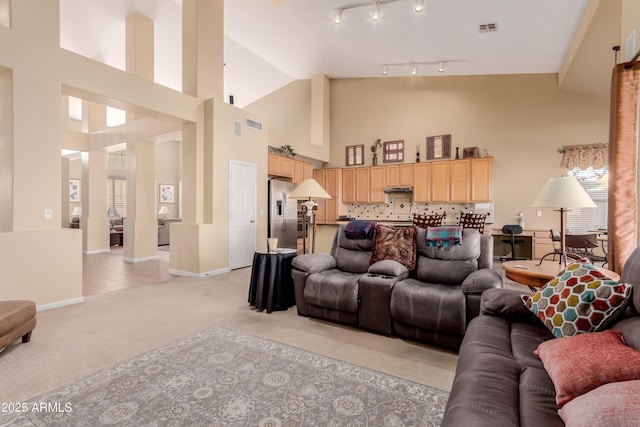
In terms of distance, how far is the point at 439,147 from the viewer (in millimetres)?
7824

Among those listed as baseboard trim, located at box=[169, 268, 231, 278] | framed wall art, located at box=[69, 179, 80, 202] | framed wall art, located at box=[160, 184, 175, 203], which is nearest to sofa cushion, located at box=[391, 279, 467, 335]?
baseboard trim, located at box=[169, 268, 231, 278]

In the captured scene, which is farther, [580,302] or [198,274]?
[198,274]

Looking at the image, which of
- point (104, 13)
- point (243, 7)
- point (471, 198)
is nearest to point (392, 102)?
point (471, 198)

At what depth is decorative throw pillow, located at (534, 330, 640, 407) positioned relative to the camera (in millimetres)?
1108

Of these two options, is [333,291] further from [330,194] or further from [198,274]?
[330,194]

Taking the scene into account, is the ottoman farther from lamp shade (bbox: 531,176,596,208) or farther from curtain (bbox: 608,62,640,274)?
curtain (bbox: 608,62,640,274)

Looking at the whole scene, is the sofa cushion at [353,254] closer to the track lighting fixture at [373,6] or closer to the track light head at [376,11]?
the track lighting fixture at [373,6]

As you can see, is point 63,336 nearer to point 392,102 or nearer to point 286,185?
point 286,185

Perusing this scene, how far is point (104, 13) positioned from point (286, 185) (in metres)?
4.78

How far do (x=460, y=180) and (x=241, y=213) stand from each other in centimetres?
498

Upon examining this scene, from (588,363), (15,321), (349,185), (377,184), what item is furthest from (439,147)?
(15,321)

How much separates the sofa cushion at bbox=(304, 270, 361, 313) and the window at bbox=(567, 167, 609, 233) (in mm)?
5699

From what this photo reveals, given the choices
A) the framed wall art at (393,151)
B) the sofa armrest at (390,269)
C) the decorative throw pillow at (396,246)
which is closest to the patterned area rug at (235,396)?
the sofa armrest at (390,269)

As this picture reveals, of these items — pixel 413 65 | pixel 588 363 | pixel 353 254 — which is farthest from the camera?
pixel 413 65
